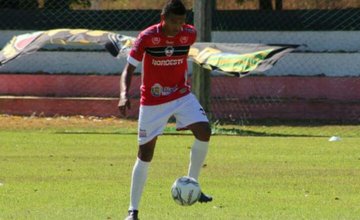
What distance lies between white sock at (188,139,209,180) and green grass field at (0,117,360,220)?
37 centimetres

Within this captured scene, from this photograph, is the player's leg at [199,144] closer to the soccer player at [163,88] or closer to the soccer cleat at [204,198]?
the soccer player at [163,88]

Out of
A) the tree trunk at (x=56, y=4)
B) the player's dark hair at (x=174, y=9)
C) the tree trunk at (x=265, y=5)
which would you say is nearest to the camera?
the player's dark hair at (x=174, y=9)

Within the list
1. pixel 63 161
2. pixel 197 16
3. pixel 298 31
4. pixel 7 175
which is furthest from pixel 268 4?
pixel 7 175

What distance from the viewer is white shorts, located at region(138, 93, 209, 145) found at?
897 cm

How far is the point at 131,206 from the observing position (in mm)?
8641

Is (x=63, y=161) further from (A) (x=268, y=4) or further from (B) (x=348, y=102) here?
(A) (x=268, y=4)

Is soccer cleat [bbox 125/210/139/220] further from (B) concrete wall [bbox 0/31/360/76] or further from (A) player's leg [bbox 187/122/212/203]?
(B) concrete wall [bbox 0/31/360/76]

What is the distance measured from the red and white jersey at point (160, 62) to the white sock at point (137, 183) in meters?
0.62

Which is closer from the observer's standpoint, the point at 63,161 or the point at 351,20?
the point at 63,161

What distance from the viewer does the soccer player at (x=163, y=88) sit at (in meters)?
8.95

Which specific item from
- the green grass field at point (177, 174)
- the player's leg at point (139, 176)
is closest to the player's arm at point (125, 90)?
the player's leg at point (139, 176)

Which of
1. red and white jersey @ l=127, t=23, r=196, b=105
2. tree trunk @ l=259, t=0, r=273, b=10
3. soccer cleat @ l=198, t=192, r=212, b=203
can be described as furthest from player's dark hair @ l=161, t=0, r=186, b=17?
tree trunk @ l=259, t=0, r=273, b=10

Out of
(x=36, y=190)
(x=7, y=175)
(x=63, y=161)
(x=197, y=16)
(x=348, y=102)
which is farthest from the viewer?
(x=348, y=102)

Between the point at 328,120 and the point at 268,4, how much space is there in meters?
4.19
